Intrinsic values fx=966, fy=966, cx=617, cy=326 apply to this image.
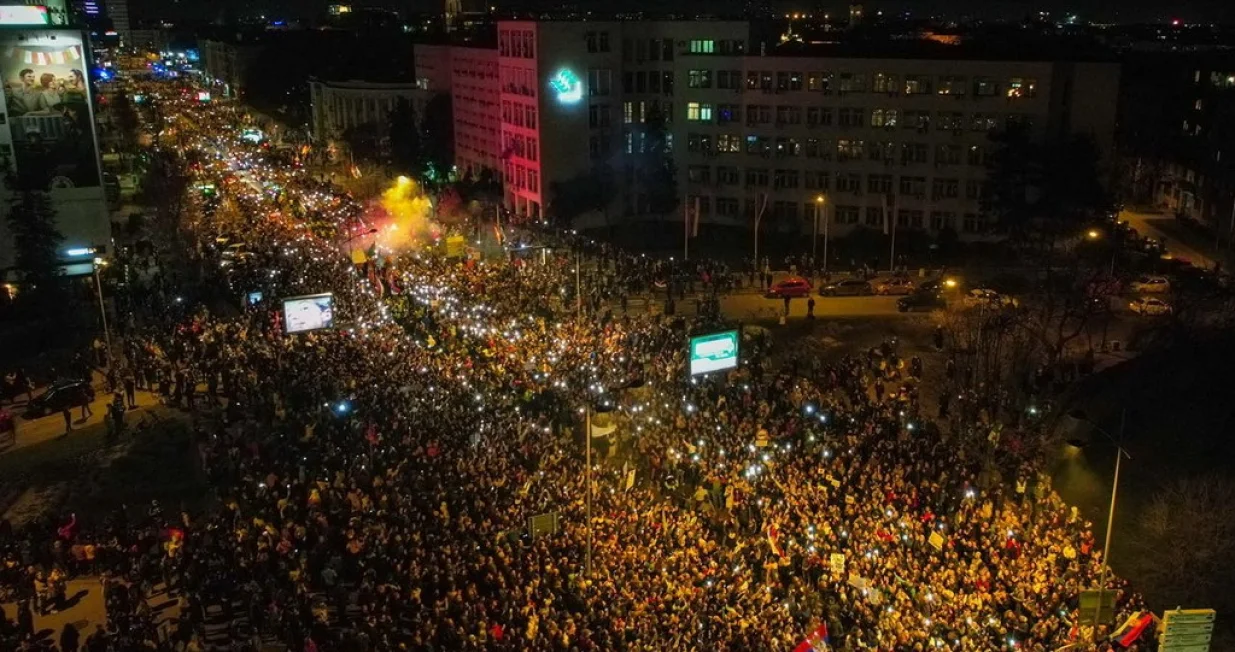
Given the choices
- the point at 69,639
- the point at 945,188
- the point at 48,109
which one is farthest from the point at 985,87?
the point at 69,639

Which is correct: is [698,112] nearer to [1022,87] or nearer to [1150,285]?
[1022,87]

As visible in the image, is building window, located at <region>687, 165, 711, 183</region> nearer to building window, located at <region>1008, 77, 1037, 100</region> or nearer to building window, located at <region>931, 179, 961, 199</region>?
building window, located at <region>931, 179, 961, 199</region>

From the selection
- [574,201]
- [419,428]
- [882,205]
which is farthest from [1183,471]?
[574,201]

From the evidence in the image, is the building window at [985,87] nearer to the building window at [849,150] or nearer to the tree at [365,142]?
the building window at [849,150]

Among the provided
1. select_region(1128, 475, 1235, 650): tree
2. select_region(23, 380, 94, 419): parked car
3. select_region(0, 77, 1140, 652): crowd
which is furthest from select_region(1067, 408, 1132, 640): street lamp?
select_region(23, 380, 94, 419): parked car

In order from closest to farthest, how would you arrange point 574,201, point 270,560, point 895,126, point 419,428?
point 270,560, point 419,428, point 895,126, point 574,201

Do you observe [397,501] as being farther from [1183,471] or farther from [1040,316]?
[1040,316]
